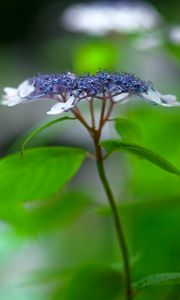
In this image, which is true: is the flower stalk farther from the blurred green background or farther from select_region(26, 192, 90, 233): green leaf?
select_region(26, 192, 90, 233): green leaf

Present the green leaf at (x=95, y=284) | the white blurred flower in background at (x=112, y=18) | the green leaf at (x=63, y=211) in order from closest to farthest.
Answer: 1. the green leaf at (x=95, y=284)
2. the green leaf at (x=63, y=211)
3. the white blurred flower in background at (x=112, y=18)

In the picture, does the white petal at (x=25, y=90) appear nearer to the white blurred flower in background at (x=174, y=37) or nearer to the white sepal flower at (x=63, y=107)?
the white sepal flower at (x=63, y=107)

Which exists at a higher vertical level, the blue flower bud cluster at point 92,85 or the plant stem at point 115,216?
the blue flower bud cluster at point 92,85

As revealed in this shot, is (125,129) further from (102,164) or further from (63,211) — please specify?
(63,211)

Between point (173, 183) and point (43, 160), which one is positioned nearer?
point (43, 160)

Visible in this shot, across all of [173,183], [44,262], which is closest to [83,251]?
[44,262]

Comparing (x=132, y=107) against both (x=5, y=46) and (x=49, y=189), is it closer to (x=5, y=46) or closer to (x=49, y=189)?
(x=49, y=189)

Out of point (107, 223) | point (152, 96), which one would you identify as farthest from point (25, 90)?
point (107, 223)

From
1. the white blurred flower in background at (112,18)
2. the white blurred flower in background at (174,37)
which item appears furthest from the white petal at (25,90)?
the white blurred flower in background at (112,18)
